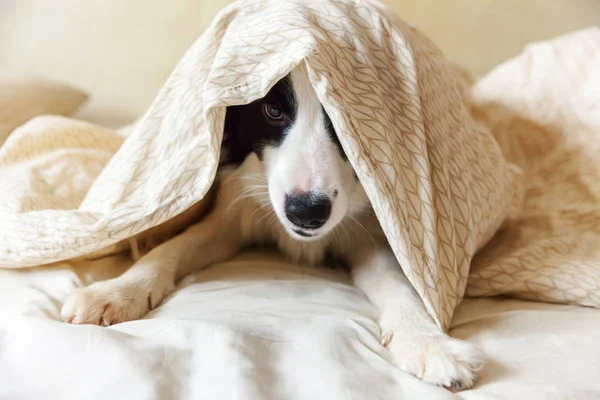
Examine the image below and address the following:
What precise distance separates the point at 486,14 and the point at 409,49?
4.89 feet

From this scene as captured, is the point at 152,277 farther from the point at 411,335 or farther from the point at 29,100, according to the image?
the point at 29,100

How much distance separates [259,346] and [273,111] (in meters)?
0.50

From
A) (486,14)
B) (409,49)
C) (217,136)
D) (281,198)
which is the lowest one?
(281,198)

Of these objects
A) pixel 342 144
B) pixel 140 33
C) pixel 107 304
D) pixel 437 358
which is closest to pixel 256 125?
pixel 342 144

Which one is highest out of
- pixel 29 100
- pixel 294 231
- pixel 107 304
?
pixel 29 100

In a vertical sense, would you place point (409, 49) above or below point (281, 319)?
above

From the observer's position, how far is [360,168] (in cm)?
87

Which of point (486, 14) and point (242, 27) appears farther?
point (486, 14)

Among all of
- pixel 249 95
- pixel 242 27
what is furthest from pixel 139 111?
pixel 249 95

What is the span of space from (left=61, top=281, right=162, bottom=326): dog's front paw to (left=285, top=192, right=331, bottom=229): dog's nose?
0.33 m

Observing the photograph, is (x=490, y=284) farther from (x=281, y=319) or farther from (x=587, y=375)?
(x=281, y=319)

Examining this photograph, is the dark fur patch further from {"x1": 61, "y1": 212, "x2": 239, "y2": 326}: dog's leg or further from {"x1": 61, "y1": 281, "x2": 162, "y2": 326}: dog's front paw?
{"x1": 61, "y1": 281, "x2": 162, "y2": 326}: dog's front paw

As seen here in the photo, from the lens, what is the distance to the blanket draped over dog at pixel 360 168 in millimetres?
892

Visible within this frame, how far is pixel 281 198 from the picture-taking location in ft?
3.24
